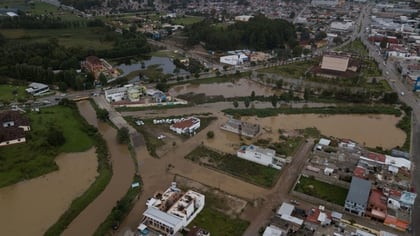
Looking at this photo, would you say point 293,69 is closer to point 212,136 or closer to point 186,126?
point 212,136

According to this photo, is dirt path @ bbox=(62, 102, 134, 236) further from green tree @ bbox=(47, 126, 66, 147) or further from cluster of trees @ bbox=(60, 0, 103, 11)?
cluster of trees @ bbox=(60, 0, 103, 11)

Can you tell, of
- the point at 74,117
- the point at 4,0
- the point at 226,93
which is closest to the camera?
the point at 74,117

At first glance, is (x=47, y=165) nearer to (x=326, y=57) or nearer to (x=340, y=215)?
(x=340, y=215)

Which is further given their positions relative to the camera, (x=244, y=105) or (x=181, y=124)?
(x=244, y=105)

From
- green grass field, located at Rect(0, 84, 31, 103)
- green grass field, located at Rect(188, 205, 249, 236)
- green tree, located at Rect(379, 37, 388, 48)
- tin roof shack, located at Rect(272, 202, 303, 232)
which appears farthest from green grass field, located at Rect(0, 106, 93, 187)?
green tree, located at Rect(379, 37, 388, 48)

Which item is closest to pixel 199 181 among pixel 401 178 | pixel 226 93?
pixel 401 178
